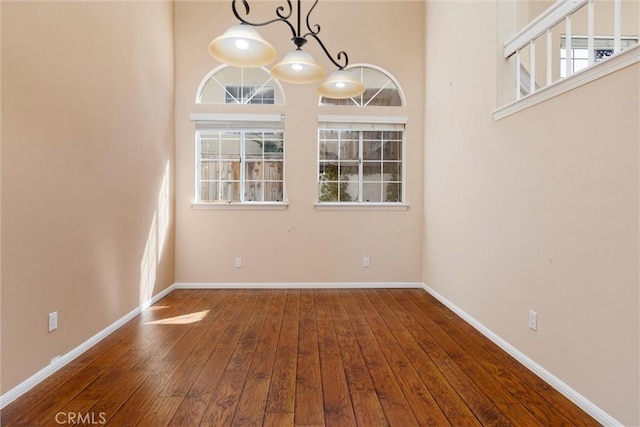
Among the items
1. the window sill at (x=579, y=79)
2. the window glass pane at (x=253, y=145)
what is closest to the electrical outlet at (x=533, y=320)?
the window sill at (x=579, y=79)

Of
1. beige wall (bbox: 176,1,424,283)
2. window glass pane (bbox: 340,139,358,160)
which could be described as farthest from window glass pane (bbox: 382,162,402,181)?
window glass pane (bbox: 340,139,358,160)

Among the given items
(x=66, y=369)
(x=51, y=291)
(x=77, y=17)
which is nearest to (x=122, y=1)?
(x=77, y=17)

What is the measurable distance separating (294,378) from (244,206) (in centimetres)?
258

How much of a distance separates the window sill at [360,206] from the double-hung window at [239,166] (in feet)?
1.97

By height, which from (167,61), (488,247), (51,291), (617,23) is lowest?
(51,291)

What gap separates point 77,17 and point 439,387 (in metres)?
3.63

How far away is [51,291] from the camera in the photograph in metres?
2.13

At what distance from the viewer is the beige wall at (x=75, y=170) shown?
1855 millimetres

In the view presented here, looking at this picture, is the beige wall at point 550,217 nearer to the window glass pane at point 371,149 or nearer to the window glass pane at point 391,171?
the window glass pane at point 391,171

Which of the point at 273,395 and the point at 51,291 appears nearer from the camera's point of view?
the point at 273,395

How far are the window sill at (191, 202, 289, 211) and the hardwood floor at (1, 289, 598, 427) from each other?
57.7 inches

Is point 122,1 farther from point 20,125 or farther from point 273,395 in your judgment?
point 273,395

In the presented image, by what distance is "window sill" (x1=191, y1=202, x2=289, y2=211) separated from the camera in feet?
13.8

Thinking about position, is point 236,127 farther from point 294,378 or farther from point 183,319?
point 294,378
